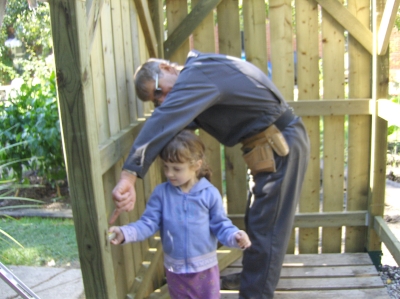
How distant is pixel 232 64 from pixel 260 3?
4.15ft

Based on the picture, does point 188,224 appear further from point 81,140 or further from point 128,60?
point 128,60

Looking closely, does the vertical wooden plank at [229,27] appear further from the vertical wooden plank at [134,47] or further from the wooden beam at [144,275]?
the wooden beam at [144,275]

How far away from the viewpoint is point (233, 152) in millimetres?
3809

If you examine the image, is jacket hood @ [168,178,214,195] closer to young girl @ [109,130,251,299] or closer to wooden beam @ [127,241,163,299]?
young girl @ [109,130,251,299]

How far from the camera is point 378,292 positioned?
10.9 ft

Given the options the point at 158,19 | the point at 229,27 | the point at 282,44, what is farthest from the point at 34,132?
the point at 282,44

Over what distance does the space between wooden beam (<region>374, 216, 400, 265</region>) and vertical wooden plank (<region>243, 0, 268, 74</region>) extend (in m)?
1.49

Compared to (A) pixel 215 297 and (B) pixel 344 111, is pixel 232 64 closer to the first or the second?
(A) pixel 215 297

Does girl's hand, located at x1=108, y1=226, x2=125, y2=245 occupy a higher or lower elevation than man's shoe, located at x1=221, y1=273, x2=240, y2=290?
higher

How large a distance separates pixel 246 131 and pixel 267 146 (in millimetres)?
149

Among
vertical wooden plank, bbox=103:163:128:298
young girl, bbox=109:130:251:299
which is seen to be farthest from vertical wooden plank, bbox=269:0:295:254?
vertical wooden plank, bbox=103:163:128:298

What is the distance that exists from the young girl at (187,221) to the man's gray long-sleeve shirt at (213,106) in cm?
14

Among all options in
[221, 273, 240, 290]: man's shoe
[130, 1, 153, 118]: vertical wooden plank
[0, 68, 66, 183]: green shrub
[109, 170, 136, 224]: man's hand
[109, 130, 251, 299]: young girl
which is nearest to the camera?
[109, 170, 136, 224]: man's hand

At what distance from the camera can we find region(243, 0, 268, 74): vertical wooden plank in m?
3.60
